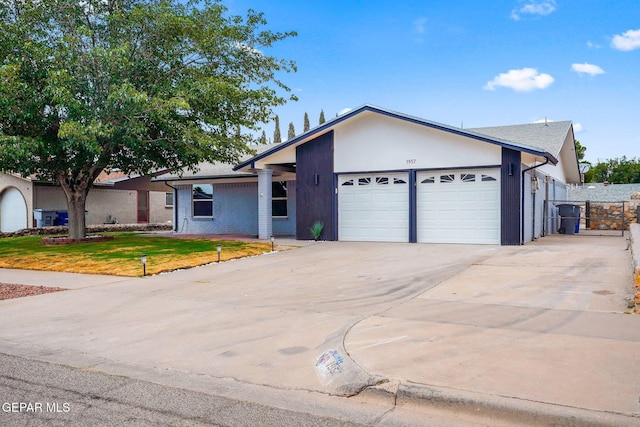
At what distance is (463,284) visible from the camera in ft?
31.1

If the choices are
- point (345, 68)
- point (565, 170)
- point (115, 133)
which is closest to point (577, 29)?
point (345, 68)

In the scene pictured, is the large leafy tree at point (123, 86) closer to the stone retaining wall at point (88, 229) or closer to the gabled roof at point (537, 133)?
the stone retaining wall at point (88, 229)

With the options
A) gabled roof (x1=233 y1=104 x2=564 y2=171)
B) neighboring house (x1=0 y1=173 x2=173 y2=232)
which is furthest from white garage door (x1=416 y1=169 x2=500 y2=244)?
neighboring house (x1=0 y1=173 x2=173 y2=232)

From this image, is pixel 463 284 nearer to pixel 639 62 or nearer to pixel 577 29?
pixel 577 29

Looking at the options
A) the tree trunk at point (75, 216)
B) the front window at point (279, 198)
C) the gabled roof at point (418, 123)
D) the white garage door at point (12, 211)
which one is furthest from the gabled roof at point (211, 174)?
the white garage door at point (12, 211)

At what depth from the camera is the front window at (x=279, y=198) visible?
2292 centimetres

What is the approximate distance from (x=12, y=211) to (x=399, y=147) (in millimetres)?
22715

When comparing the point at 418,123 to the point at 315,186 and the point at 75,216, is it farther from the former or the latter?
the point at 75,216

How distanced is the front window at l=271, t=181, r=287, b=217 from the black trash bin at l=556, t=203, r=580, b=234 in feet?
40.3

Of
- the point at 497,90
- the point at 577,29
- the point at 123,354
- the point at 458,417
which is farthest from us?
the point at 497,90

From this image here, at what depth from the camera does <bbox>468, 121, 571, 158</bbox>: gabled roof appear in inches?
804

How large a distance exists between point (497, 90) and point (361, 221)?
1725 centimetres

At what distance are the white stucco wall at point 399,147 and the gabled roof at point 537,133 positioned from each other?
4.57 m

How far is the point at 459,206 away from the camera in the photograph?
17.1m
